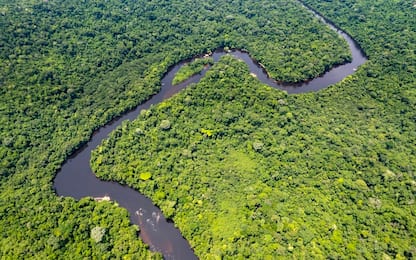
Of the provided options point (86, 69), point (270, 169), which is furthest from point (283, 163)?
point (86, 69)

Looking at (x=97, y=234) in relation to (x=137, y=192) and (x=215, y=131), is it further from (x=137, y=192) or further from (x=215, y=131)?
(x=215, y=131)

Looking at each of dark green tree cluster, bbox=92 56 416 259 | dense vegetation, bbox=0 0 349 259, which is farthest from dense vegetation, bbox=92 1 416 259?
dense vegetation, bbox=0 0 349 259

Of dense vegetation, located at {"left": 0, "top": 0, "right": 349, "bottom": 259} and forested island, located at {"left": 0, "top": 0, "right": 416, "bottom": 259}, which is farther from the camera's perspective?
dense vegetation, located at {"left": 0, "top": 0, "right": 349, "bottom": 259}

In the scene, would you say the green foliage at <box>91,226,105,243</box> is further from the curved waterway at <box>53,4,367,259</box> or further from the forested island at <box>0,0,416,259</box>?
the curved waterway at <box>53,4,367,259</box>

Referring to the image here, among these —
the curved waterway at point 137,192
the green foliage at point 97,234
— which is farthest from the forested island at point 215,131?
the curved waterway at point 137,192

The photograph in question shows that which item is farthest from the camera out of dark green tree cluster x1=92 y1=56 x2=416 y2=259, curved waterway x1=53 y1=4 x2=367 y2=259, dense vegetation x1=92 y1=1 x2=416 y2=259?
curved waterway x1=53 y1=4 x2=367 y2=259
